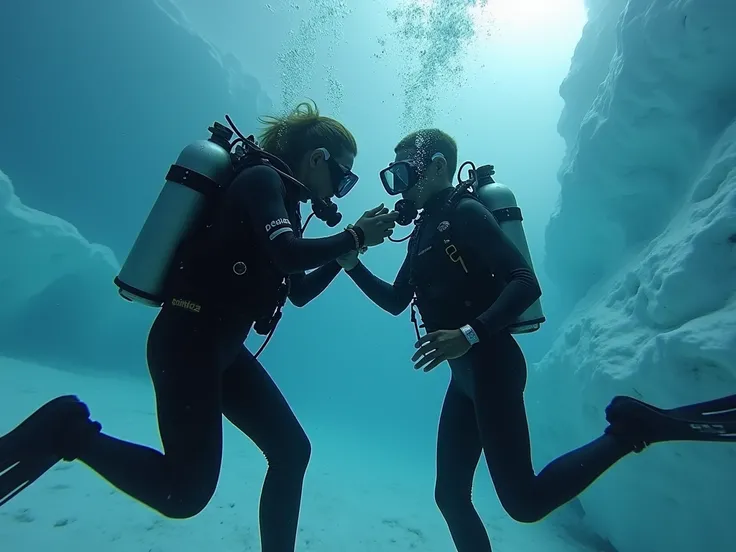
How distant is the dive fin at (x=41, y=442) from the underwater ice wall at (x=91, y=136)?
24.1 metres

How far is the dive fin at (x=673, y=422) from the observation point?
240 cm

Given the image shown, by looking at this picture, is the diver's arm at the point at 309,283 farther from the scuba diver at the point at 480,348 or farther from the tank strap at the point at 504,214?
the tank strap at the point at 504,214

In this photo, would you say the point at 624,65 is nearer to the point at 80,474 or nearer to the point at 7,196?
the point at 80,474

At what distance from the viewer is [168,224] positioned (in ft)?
9.06

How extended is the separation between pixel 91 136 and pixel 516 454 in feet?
141

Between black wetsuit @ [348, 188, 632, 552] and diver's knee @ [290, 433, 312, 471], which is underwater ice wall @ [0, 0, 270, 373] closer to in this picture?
diver's knee @ [290, 433, 312, 471]

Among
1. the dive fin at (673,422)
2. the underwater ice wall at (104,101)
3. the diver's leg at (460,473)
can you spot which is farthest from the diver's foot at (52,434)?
the underwater ice wall at (104,101)

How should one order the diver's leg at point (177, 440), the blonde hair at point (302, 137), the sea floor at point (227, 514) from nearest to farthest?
the diver's leg at point (177, 440), the blonde hair at point (302, 137), the sea floor at point (227, 514)

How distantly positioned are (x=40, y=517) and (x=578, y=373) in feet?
31.6

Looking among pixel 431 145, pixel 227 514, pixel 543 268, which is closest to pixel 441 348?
pixel 431 145

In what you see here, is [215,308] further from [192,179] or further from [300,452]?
[300,452]

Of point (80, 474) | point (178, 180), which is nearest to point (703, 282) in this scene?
point (178, 180)

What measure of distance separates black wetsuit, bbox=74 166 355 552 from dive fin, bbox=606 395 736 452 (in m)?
2.12

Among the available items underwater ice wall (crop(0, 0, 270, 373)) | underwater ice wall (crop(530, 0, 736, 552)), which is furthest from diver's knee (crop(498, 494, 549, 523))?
underwater ice wall (crop(0, 0, 270, 373))
